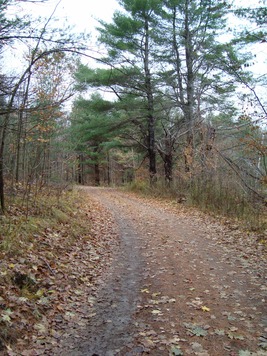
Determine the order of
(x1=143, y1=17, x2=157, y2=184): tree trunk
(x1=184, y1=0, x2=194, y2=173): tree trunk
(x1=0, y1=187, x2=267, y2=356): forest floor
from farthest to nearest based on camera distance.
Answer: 1. (x1=143, y1=17, x2=157, y2=184): tree trunk
2. (x1=184, y1=0, x2=194, y2=173): tree trunk
3. (x1=0, y1=187, x2=267, y2=356): forest floor

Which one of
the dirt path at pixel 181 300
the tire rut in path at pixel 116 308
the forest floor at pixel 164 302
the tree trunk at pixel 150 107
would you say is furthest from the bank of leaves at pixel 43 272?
the tree trunk at pixel 150 107

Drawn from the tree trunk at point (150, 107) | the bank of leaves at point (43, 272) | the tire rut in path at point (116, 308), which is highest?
the tree trunk at point (150, 107)

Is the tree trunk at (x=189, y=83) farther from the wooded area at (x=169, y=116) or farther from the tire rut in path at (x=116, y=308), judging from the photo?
the tire rut in path at (x=116, y=308)

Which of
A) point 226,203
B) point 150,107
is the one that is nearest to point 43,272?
point 226,203

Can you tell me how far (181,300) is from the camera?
5.03 metres

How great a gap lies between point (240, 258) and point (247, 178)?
23.7 ft

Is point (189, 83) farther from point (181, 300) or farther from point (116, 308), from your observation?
point (116, 308)

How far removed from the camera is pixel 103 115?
23.9 m

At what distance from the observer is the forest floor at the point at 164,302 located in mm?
3816

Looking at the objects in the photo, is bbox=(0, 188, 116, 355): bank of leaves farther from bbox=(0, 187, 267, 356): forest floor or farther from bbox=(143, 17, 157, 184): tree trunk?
bbox=(143, 17, 157, 184): tree trunk

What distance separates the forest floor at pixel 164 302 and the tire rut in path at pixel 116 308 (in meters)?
0.01

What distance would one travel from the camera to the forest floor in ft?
12.5

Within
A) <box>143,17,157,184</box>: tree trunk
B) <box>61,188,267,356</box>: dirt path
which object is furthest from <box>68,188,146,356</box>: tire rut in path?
<box>143,17,157,184</box>: tree trunk

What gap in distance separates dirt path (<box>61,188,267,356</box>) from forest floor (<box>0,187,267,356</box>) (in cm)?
1
